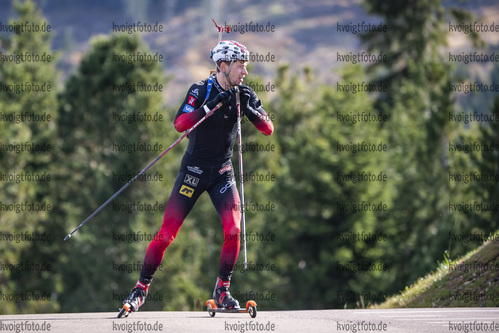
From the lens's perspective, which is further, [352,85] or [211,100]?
[352,85]

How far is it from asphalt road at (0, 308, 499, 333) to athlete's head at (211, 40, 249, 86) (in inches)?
124

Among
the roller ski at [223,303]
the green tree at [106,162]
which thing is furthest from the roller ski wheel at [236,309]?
the green tree at [106,162]

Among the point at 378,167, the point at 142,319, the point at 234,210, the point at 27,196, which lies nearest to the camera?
the point at 142,319

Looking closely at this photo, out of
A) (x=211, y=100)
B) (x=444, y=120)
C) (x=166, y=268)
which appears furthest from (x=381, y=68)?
(x=211, y=100)

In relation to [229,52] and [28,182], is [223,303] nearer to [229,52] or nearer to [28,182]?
[229,52]

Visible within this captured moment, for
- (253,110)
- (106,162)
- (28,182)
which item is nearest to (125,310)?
(253,110)

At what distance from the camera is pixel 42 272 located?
4966 centimetres

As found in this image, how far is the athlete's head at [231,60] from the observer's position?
9562mm

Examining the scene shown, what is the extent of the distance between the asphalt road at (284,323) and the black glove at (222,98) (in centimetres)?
269

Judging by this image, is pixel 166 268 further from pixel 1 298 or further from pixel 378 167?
pixel 378 167

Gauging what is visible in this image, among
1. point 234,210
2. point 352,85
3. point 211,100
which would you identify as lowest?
point 234,210

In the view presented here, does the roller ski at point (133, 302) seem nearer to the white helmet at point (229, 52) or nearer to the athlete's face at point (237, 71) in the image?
the athlete's face at point (237, 71)

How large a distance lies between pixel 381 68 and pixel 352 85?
695 centimetres

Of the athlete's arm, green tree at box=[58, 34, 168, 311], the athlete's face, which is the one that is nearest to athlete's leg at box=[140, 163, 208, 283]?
the athlete's arm
